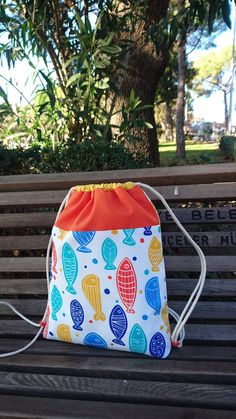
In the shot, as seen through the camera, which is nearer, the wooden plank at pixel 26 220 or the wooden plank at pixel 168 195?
the wooden plank at pixel 168 195

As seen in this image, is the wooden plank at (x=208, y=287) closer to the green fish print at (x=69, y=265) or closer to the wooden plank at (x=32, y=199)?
the green fish print at (x=69, y=265)

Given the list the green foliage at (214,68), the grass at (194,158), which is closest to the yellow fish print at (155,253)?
the grass at (194,158)

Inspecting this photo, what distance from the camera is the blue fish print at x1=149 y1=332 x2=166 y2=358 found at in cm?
151

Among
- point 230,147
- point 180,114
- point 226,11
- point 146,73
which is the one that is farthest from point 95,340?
point 180,114

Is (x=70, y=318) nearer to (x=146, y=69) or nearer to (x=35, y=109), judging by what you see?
(x=35, y=109)

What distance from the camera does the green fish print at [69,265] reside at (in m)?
1.55

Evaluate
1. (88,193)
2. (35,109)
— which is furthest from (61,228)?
(35,109)

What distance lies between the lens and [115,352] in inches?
62.2

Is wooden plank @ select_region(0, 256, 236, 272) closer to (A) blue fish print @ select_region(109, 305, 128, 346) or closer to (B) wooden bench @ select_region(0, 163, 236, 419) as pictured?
(B) wooden bench @ select_region(0, 163, 236, 419)

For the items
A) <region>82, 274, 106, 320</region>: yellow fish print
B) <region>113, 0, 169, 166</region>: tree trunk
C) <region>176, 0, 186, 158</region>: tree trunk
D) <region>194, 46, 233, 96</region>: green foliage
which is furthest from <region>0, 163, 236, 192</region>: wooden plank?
<region>194, 46, 233, 96</region>: green foliage

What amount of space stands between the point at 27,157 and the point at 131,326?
67.4 inches

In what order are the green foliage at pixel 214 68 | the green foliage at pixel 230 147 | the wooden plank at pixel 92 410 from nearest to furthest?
the wooden plank at pixel 92 410 → the green foliage at pixel 230 147 → the green foliage at pixel 214 68

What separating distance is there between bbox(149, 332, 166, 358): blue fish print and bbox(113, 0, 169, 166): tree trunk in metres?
3.01

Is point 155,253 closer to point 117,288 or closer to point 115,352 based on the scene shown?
point 117,288
